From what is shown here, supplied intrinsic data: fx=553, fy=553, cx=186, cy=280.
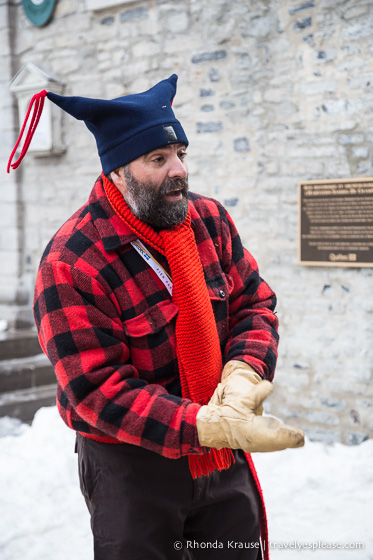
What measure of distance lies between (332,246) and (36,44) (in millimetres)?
3526

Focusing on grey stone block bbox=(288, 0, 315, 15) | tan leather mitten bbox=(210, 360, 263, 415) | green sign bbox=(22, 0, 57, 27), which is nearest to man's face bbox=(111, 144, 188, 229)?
tan leather mitten bbox=(210, 360, 263, 415)

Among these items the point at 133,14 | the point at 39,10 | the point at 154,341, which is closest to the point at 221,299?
the point at 154,341

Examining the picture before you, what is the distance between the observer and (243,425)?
1406 mm

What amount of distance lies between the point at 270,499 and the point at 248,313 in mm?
1898

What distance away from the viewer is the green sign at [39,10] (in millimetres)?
5156

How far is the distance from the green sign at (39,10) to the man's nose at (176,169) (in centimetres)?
424

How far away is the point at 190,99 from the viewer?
4438 mm

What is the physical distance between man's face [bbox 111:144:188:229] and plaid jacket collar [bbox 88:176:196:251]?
65 mm

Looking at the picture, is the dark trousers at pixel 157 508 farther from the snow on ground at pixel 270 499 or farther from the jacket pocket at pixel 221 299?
the snow on ground at pixel 270 499

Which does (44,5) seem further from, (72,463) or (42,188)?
(72,463)

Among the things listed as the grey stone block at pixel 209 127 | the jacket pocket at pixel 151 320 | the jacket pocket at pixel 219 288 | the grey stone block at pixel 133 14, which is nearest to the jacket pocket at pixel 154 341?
the jacket pocket at pixel 151 320

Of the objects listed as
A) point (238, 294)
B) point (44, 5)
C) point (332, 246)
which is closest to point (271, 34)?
point (332, 246)

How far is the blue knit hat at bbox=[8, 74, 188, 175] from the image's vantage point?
1.62 m

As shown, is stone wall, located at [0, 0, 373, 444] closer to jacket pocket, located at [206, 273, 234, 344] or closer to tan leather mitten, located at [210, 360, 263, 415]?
jacket pocket, located at [206, 273, 234, 344]
